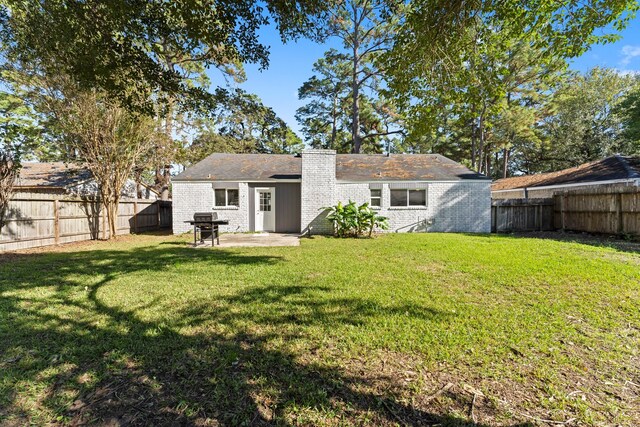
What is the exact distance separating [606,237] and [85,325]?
15.6 meters

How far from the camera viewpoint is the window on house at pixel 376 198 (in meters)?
14.1

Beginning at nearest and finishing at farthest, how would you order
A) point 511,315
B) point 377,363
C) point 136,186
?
point 377,363 → point 511,315 → point 136,186

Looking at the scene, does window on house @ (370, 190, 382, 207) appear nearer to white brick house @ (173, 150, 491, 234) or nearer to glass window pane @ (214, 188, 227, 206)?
white brick house @ (173, 150, 491, 234)

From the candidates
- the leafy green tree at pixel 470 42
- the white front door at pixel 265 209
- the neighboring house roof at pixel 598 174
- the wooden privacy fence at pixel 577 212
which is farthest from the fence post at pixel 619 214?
the white front door at pixel 265 209

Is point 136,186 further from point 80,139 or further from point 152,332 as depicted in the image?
point 152,332

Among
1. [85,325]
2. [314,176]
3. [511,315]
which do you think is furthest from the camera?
[314,176]

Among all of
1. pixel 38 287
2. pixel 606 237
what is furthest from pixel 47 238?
pixel 606 237

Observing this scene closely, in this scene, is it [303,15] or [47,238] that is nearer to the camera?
[303,15]

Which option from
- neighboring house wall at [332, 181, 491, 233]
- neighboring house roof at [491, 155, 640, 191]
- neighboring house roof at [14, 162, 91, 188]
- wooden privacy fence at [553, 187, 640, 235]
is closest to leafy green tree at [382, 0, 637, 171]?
neighboring house wall at [332, 181, 491, 233]

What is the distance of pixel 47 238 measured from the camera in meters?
10.1

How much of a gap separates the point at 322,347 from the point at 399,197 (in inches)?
473

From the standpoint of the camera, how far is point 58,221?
34.6 ft

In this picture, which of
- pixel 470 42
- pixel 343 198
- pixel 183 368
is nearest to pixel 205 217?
pixel 343 198

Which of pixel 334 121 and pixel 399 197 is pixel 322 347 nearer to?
pixel 399 197
